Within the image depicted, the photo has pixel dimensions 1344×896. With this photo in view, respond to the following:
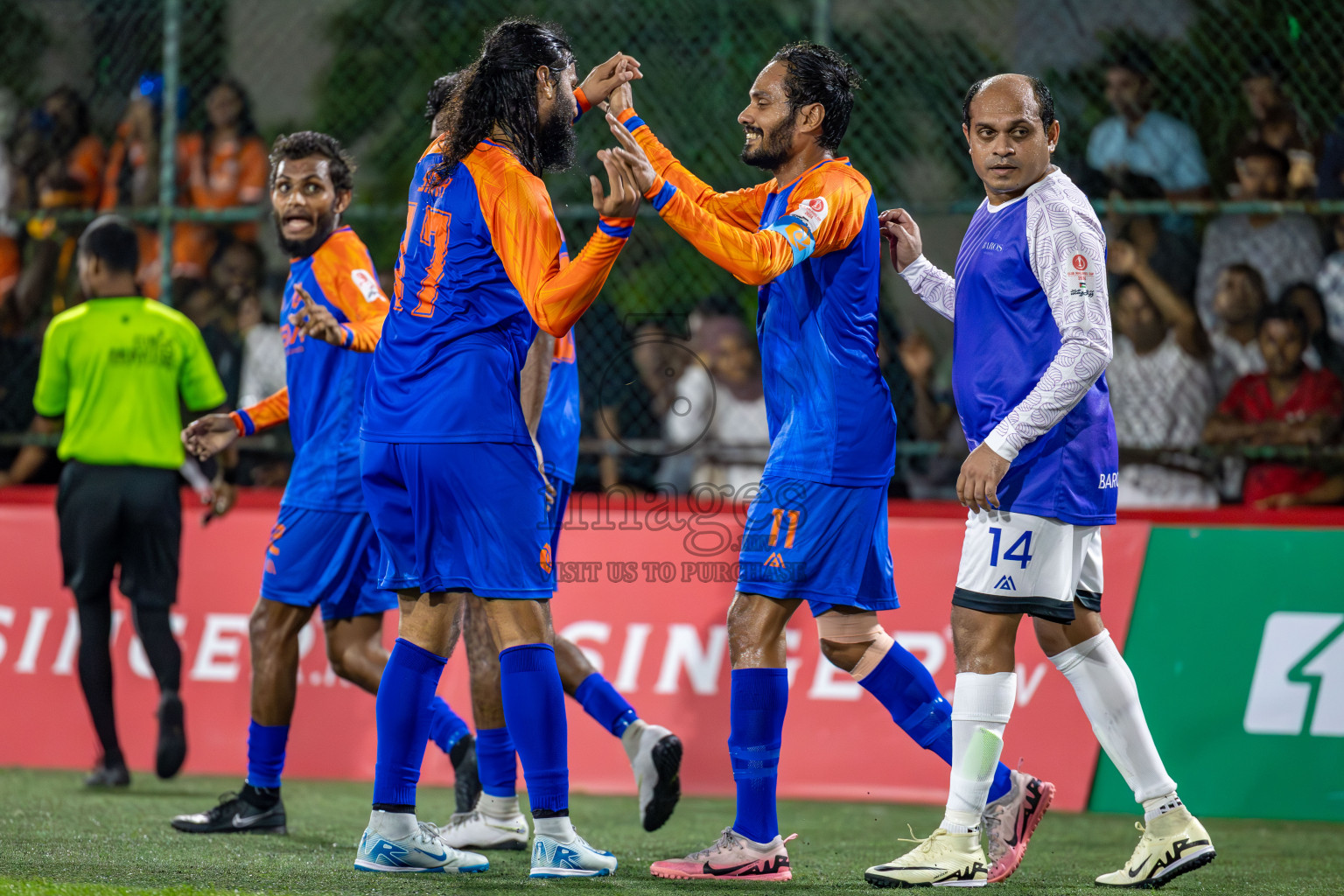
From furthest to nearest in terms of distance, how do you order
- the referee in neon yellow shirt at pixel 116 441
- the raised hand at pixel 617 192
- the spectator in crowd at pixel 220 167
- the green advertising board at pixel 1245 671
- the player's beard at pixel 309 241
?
1. the spectator in crowd at pixel 220 167
2. the referee in neon yellow shirt at pixel 116 441
3. the green advertising board at pixel 1245 671
4. the player's beard at pixel 309 241
5. the raised hand at pixel 617 192

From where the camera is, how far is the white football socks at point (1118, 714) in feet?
12.6

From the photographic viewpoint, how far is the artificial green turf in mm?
3662

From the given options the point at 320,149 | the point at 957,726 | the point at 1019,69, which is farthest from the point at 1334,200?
the point at 320,149

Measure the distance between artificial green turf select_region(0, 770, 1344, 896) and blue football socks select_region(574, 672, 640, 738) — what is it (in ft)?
1.33

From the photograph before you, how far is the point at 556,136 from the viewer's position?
12.8ft

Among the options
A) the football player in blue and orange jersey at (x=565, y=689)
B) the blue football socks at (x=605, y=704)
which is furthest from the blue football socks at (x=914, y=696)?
the blue football socks at (x=605, y=704)


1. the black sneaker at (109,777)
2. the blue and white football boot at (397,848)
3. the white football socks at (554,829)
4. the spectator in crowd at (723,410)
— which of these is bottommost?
the black sneaker at (109,777)

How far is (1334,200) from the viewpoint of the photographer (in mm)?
6469

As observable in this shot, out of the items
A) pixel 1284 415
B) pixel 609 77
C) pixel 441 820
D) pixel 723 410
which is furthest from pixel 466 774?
pixel 1284 415

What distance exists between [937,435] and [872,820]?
2268 millimetres

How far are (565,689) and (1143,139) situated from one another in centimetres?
420

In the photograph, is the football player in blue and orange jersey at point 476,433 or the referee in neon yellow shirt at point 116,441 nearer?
the football player in blue and orange jersey at point 476,433

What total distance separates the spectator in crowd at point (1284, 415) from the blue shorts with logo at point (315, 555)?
4.12 metres

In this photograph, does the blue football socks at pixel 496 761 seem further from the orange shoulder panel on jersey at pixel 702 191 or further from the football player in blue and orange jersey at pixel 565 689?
the orange shoulder panel on jersey at pixel 702 191
